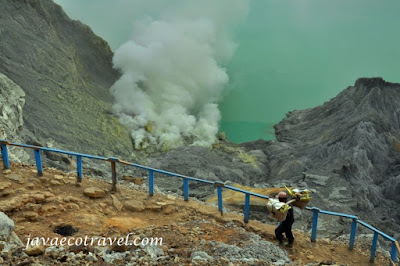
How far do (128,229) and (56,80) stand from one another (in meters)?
21.8

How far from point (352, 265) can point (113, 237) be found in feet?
14.5

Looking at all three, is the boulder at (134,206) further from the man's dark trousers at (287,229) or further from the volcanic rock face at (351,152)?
the volcanic rock face at (351,152)

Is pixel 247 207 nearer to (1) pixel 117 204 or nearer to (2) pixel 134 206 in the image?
(2) pixel 134 206

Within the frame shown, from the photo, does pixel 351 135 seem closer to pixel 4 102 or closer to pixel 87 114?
pixel 87 114

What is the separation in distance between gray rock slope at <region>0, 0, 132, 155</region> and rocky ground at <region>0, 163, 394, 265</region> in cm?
1034

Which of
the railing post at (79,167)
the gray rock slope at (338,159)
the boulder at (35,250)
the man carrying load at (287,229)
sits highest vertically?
the gray rock slope at (338,159)

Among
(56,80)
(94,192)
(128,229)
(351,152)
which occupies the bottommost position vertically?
(128,229)

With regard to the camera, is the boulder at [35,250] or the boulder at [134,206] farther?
the boulder at [134,206]

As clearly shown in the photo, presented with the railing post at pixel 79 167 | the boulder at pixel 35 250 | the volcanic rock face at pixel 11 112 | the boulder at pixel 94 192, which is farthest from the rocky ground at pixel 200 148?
the boulder at pixel 35 250

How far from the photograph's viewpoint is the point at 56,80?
24.8m

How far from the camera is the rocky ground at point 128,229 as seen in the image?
4.56m

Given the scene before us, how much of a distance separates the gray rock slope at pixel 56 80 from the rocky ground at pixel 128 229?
10.3m

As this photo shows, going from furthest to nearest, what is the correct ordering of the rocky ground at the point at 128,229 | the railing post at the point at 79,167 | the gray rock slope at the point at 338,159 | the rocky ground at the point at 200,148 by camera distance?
the gray rock slope at the point at 338,159, the rocky ground at the point at 200,148, the railing post at the point at 79,167, the rocky ground at the point at 128,229

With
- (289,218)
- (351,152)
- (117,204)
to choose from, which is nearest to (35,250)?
(117,204)
